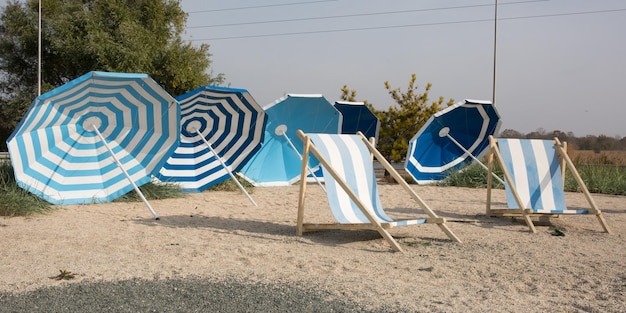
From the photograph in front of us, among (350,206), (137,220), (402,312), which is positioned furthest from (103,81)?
(402,312)

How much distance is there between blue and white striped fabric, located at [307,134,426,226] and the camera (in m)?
5.98

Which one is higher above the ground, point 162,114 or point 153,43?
point 153,43

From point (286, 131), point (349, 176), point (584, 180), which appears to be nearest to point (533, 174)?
point (349, 176)

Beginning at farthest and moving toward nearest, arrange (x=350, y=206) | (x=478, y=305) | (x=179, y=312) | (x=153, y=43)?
(x=153, y=43) → (x=350, y=206) → (x=478, y=305) → (x=179, y=312)

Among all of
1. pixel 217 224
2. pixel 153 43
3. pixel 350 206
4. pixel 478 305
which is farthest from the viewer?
pixel 153 43

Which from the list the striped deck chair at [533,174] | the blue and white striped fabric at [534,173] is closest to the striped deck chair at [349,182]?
the striped deck chair at [533,174]

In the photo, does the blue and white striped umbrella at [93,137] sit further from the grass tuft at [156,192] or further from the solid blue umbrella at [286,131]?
the solid blue umbrella at [286,131]

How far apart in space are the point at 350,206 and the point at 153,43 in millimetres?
20029

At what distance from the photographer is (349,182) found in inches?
248

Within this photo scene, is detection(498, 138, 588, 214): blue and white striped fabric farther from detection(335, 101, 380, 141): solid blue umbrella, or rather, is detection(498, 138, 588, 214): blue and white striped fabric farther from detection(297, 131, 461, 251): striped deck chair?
detection(335, 101, 380, 141): solid blue umbrella

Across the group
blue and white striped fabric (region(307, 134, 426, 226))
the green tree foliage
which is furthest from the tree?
blue and white striped fabric (region(307, 134, 426, 226))

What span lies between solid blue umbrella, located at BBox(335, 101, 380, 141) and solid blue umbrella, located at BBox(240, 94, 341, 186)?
4.82ft

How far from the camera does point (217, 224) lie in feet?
22.0

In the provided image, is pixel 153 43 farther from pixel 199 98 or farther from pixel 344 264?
pixel 344 264
